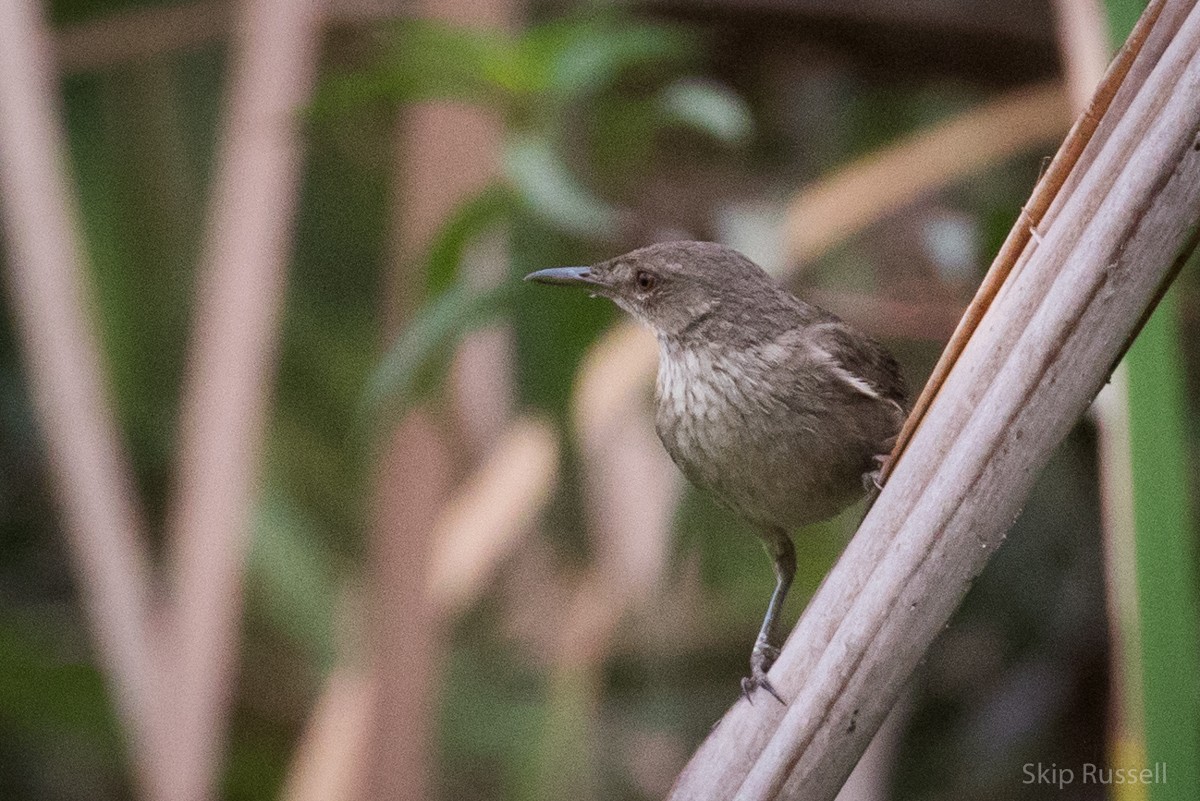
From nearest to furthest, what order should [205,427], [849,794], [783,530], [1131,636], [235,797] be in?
[1131,636], [783,530], [849,794], [205,427], [235,797]

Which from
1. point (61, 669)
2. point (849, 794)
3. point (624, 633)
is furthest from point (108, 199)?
point (849, 794)

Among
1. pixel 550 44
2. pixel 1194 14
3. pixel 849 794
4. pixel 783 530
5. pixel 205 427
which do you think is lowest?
pixel 849 794

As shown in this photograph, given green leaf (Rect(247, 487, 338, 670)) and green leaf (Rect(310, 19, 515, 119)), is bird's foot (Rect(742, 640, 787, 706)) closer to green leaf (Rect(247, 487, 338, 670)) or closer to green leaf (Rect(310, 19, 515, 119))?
green leaf (Rect(310, 19, 515, 119))

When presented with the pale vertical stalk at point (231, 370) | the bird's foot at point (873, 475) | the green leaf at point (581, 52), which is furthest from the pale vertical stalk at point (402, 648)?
the bird's foot at point (873, 475)

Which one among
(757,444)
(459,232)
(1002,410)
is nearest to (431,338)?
(459,232)

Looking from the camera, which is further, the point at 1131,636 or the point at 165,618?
the point at 165,618

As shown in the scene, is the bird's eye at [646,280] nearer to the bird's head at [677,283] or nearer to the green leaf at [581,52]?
the bird's head at [677,283]

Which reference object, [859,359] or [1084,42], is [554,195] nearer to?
[859,359]

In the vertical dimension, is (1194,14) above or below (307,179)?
above

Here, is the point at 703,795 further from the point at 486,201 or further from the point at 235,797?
the point at 235,797
